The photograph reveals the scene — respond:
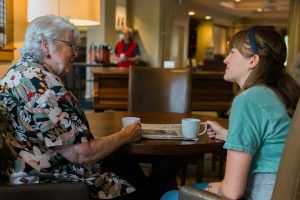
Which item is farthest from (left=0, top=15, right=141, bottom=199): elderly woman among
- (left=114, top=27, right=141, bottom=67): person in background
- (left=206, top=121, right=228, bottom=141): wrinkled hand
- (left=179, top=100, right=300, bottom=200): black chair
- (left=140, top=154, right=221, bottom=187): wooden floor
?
(left=114, top=27, right=141, bottom=67): person in background

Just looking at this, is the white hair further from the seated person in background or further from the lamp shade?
the lamp shade

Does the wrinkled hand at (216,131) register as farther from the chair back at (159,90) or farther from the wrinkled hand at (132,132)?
the chair back at (159,90)

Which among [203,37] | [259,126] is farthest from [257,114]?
[203,37]

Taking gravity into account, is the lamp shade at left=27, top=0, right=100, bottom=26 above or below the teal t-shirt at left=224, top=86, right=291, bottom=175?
above

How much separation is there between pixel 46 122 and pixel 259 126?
2.21 feet

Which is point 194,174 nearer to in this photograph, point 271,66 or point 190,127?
point 190,127

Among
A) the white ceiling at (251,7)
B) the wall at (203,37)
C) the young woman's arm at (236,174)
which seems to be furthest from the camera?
the wall at (203,37)

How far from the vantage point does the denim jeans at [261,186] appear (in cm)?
119

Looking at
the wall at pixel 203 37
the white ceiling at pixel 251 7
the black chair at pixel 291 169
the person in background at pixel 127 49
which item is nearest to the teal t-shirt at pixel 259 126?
the black chair at pixel 291 169

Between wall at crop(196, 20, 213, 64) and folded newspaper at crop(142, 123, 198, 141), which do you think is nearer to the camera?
folded newspaper at crop(142, 123, 198, 141)

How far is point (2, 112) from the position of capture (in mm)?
1322

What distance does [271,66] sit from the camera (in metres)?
1.22

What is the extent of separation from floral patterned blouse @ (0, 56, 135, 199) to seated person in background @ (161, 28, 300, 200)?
522 mm

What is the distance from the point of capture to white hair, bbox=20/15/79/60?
1461 millimetres
